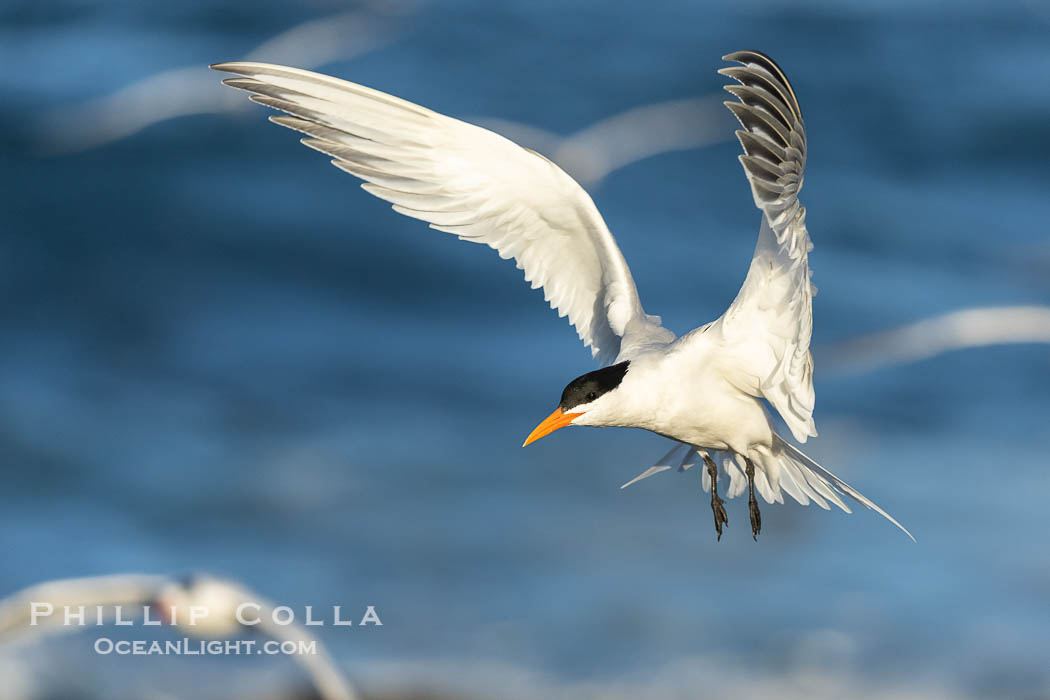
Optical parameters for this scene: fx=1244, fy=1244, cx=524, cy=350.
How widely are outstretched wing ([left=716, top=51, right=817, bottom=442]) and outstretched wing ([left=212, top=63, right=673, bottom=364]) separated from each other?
0.49 m

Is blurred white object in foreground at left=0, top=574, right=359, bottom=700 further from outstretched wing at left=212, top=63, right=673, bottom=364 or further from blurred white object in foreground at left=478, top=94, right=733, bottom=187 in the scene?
blurred white object in foreground at left=478, top=94, right=733, bottom=187

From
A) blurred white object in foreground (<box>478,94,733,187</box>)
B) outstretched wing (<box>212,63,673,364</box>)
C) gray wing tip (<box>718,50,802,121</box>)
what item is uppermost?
blurred white object in foreground (<box>478,94,733,187</box>)

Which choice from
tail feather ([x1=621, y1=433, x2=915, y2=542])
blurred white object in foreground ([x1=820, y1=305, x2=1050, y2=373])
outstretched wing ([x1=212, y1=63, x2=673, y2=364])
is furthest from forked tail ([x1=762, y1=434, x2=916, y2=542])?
blurred white object in foreground ([x1=820, y1=305, x2=1050, y2=373])

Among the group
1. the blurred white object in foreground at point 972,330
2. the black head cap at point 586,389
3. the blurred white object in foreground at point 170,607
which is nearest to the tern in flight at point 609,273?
the black head cap at point 586,389

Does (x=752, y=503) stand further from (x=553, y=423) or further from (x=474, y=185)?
(x=474, y=185)

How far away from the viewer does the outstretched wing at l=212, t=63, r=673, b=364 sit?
3564mm

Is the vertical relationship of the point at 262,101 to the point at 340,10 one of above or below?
below

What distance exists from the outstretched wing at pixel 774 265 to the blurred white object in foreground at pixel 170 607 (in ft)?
5.59

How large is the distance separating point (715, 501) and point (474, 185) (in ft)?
4.45

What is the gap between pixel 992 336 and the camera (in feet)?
32.4

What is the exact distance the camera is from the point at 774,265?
336 cm

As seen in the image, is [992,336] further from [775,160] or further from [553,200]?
[775,160]

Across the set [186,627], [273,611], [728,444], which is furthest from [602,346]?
[186,627]

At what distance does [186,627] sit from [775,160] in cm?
273
